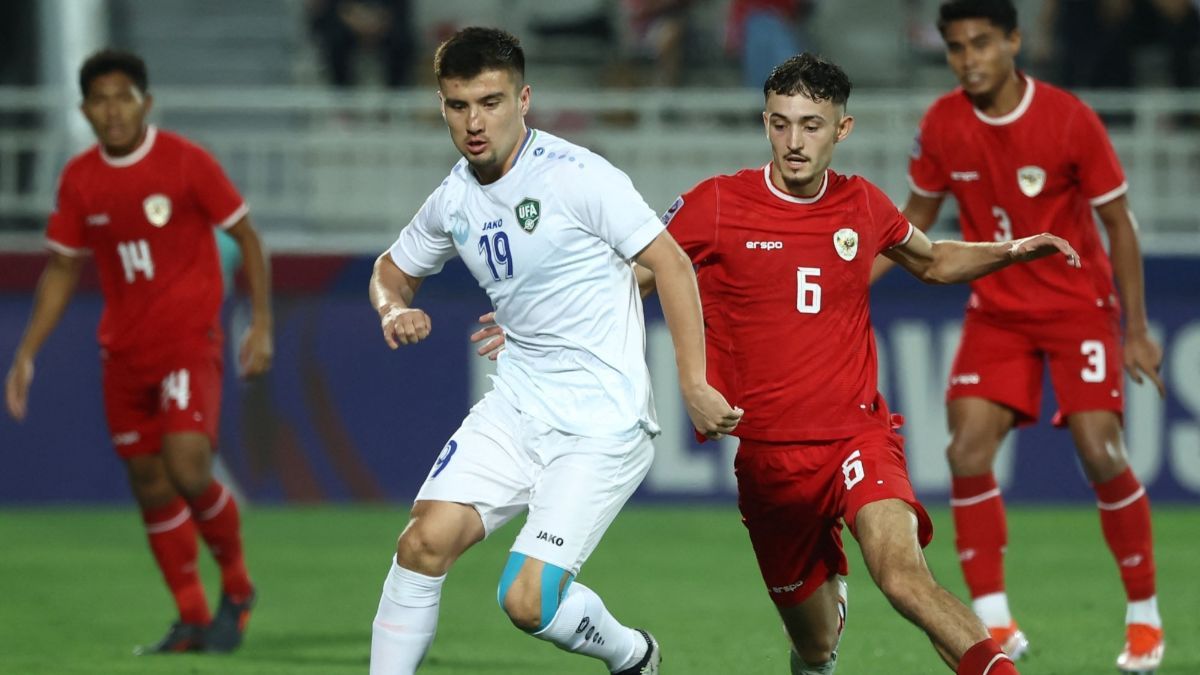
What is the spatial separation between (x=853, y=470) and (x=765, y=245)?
0.77 meters

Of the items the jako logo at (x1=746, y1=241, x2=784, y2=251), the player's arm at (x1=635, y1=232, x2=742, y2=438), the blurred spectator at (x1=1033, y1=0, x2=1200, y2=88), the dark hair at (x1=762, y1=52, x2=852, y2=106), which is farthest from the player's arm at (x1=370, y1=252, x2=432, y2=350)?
the blurred spectator at (x1=1033, y1=0, x2=1200, y2=88)

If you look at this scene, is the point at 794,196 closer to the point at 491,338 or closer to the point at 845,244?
the point at 845,244

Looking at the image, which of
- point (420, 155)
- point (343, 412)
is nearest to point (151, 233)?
point (343, 412)

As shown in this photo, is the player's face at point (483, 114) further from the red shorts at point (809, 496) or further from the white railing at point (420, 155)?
the white railing at point (420, 155)

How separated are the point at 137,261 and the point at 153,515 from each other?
1.11 m

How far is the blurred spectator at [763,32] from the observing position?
1541 cm

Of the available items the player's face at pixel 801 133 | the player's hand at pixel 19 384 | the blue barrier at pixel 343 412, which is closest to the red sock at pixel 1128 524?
the player's face at pixel 801 133

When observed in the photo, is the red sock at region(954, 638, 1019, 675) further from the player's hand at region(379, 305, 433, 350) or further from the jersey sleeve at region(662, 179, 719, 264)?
the player's hand at region(379, 305, 433, 350)

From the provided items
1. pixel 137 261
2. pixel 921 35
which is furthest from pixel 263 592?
pixel 921 35

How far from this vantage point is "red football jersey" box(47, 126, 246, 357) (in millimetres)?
8555

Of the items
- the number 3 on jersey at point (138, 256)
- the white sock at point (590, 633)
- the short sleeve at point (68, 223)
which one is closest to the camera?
the white sock at point (590, 633)

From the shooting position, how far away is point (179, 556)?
859cm

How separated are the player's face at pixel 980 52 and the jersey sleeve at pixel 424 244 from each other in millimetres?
2504

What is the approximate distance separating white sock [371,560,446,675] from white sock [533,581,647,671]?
0.36 metres
